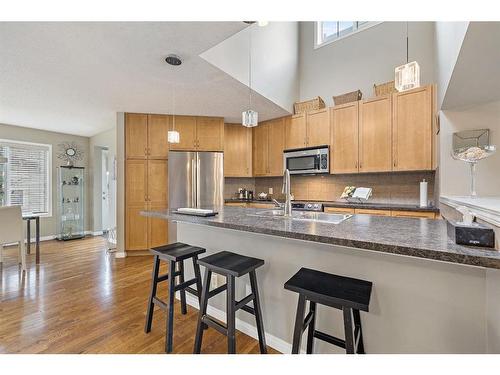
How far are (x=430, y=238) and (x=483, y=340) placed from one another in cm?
50

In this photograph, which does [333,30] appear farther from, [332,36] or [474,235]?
[474,235]

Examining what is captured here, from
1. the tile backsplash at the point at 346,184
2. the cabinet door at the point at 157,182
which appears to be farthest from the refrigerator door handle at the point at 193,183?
the tile backsplash at the point at 346,184

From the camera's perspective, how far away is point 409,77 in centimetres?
170

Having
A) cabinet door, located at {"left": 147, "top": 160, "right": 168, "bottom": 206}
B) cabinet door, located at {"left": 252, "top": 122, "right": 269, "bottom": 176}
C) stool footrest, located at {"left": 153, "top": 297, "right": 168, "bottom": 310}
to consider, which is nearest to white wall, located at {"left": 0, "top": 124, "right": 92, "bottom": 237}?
cabinet door, located at {"left": 147, "top": 160, "right": 168, "bottom": 206}

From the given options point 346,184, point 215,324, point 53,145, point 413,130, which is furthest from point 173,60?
point 53,145

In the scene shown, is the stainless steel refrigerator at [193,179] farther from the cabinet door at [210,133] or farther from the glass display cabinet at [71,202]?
the glass display cabinet at [71,202]

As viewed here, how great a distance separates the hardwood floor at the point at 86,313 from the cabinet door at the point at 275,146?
247 cm

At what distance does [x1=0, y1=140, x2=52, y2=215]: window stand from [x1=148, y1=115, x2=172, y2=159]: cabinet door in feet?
9.65

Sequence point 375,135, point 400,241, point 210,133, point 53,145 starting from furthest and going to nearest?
point 53,145 < point 210,133 < point 375,135 < point 400,241

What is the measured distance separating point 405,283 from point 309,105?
3365 mm

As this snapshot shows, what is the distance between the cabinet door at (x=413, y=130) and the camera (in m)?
2.97

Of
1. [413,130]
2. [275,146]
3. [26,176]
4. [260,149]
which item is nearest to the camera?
[413,130]
